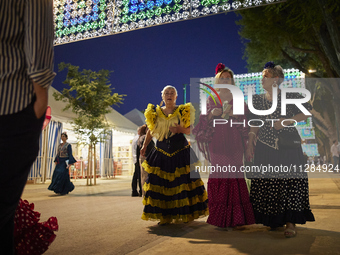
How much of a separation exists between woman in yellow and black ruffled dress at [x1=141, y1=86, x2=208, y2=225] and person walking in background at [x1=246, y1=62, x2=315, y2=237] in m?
0.78

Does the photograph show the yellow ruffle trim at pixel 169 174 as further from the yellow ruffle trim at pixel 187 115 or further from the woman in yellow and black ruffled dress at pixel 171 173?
the yellow ruffle trim at pixel 187 115

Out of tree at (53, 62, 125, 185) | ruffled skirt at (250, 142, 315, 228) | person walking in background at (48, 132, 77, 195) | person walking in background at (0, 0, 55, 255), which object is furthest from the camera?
tree at (53, 62, 125, 185)

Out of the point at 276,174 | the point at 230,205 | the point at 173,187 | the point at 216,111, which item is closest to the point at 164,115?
the point at 216,111

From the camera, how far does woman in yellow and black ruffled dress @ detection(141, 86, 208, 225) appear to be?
13.0 ft

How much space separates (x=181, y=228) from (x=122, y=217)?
→ 125 cm

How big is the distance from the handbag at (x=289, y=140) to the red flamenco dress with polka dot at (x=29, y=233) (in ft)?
8.81

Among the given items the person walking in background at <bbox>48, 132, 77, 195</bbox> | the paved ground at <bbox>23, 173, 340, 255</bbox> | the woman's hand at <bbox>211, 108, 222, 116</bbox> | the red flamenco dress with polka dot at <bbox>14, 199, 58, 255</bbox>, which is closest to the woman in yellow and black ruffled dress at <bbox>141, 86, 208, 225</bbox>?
the paved ground at <bbox>23, 173, 340, 255</bbox>

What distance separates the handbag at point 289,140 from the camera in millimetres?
3615

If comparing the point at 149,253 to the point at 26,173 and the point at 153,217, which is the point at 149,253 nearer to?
the point at 153,217

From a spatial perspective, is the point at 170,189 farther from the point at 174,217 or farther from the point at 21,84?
the point at 21,84

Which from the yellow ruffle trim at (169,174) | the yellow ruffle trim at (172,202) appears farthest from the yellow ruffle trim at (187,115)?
the yellow ruffle trim at (172,202)

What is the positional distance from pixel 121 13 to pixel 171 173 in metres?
4.72

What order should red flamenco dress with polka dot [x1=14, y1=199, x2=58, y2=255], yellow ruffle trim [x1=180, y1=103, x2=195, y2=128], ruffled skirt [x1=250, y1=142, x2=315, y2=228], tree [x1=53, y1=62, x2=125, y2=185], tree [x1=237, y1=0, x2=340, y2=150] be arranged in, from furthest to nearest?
tree [x1=53, y1=62, x2=125, y2=185] → tree [x1=237, y1=0, x2=340, y2=150] → yellow ruffle trim [x1=180, y1=103, x2=195, y2=128] → ruffled skirt [x1=250, y1=142, x2=315, y2=228] → red flamenco dress with polka dot [x1=14, y1=199, x2=58, y2=255]

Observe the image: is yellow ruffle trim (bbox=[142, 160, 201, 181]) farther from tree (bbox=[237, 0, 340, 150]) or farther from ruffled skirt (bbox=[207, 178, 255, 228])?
tree (bbox=[237, 0, 340, 150])
